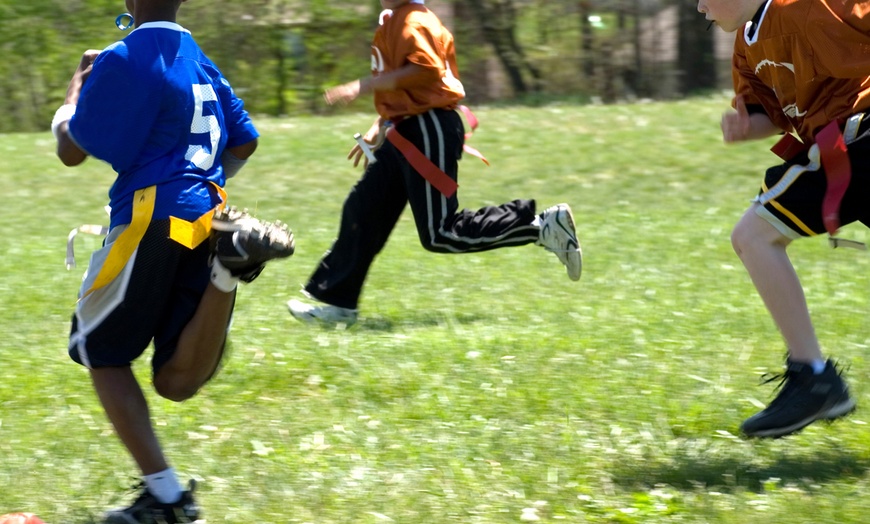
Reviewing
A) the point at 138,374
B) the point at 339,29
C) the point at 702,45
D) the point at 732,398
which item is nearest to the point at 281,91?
the point at 339,29

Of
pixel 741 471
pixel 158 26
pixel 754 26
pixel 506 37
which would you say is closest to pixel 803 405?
pixel 741 471

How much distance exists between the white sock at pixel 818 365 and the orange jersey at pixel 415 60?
2627mm

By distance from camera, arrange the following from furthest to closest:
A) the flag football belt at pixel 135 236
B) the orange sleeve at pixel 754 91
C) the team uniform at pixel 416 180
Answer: the team uniform at pixel 416 180, the orange sleeve at pixel 754 91, the flag football belt at pixel 135 236

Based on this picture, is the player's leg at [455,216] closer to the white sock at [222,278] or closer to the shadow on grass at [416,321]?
the shadow on grass at [416,321]

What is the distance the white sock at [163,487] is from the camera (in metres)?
3.78

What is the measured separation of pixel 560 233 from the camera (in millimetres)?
6582

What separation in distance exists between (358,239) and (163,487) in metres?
2.99

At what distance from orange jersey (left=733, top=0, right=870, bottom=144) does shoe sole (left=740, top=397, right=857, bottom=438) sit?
0.91 m

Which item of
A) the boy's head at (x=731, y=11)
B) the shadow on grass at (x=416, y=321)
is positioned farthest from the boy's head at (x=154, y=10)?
the shadow on grass at (x=416, y=321)

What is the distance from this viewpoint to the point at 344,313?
6676 mm

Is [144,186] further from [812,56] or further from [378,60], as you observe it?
[378,60]

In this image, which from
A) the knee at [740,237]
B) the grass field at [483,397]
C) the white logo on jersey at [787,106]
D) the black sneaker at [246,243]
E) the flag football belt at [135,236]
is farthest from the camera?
the knee at [740,237]

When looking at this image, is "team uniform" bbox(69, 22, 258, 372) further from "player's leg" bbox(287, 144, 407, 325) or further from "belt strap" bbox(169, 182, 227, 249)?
"player's leg" bbox(287, 144, 407, 325)

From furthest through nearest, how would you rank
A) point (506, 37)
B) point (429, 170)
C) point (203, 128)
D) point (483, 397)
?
point (506, 37), point (429, 170), point (483, 397), point (203, 128)
